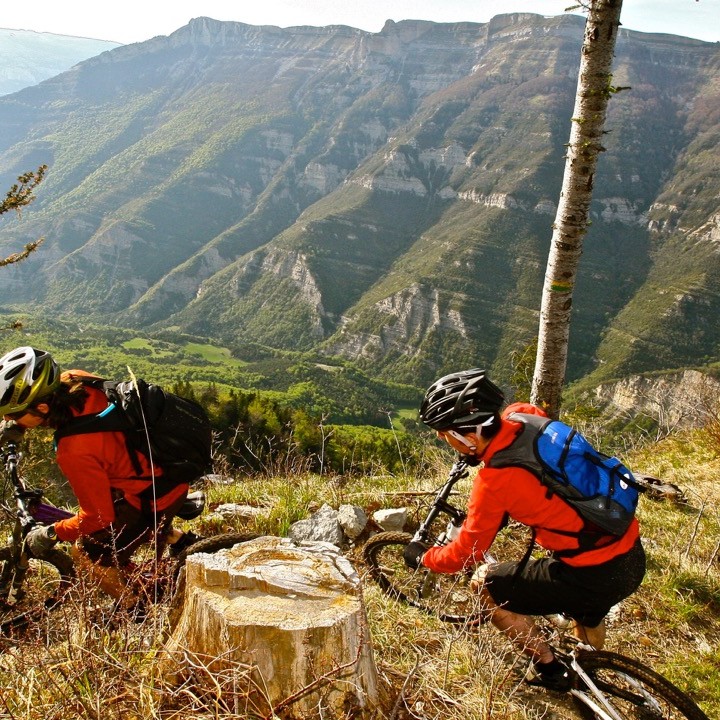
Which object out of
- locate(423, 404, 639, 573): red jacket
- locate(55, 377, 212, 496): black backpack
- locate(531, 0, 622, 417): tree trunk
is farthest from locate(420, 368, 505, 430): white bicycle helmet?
locate(531, 0, 622, 417): tree trunk

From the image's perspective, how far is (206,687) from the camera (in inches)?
75.7

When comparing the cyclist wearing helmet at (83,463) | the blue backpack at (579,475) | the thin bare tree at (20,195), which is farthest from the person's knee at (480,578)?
the thin bare tree at (20,195)

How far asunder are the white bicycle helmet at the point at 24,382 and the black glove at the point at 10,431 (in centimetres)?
25

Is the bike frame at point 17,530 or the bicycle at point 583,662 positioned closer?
the bicycle at point 583,662

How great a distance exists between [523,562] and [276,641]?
67.0 inches

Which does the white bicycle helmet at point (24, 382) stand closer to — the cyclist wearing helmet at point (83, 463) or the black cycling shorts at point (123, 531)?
the cyclist wearing helmet at point (83, 463)

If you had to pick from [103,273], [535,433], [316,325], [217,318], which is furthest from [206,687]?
[103,273]

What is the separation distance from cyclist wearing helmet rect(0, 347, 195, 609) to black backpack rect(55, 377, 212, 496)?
6cm

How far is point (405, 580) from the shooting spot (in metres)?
4.29

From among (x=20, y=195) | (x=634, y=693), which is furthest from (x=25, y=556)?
(x=20, y=195)

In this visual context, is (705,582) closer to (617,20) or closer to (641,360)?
(617,20)

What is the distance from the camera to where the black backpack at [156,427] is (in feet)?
10.7

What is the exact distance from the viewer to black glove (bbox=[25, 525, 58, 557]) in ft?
11.5

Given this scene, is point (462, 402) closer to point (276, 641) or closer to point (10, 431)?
point (276, 641)
